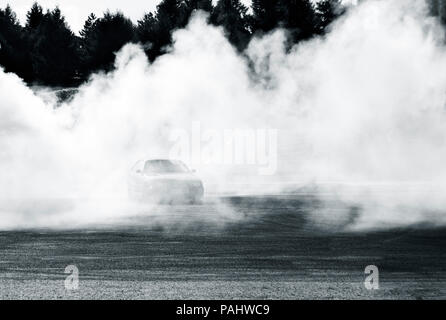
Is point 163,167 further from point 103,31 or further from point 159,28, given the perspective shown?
point 103,31

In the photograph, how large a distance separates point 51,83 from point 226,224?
159 ft

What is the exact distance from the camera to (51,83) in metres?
60.1

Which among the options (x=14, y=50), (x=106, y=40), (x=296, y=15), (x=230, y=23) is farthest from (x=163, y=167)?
(x=14, y=50)

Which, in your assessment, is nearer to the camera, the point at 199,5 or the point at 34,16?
the point at 199,5

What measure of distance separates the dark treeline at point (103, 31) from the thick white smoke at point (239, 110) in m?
3.15

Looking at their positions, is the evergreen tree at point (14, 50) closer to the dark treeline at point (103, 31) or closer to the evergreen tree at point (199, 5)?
the dark treeline at point (103, 31)

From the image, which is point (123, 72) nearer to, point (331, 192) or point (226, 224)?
point (331, 192)

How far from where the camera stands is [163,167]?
71.2 feet

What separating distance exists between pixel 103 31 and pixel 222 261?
47687 millimetres

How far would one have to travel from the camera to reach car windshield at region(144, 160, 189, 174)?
21.2m

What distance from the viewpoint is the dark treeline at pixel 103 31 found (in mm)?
33625

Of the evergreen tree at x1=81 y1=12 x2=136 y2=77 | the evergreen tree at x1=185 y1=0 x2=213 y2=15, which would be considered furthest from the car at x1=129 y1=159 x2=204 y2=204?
the evergreen tree at x1=81 y1=12 x2=136 y2=77

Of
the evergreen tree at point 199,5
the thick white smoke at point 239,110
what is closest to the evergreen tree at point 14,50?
the evergreen tree at point 199,5
